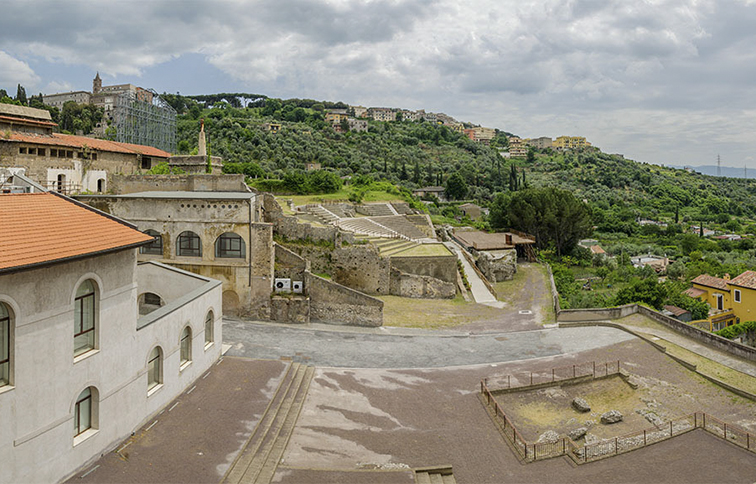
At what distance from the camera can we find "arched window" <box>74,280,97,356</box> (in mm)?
10203

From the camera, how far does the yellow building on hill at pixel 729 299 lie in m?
34.1

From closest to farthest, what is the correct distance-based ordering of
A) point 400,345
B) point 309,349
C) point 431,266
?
point 309,349 < point 400,345 < point 431,266

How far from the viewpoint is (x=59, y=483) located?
31.2ft

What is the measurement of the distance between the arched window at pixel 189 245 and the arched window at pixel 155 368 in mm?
11267

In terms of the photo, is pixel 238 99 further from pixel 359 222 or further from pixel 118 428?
pixel 118 428

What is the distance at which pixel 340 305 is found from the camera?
24.5m

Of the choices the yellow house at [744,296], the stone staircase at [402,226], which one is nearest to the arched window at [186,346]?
the stone staircase at [402,226]

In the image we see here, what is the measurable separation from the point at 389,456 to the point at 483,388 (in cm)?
588

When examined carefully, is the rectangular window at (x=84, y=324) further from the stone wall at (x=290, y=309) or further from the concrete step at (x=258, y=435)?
the stone wall at (x=290, y=309)

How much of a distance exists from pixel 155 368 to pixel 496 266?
105ft

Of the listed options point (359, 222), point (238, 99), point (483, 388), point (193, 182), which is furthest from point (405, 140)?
point (483, 388)

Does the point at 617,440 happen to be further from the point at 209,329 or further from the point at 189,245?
the point at 189,245

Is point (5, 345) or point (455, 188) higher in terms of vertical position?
point (455, 188)

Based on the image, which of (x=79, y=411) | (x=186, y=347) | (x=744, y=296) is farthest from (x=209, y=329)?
(x=744, y=296)
